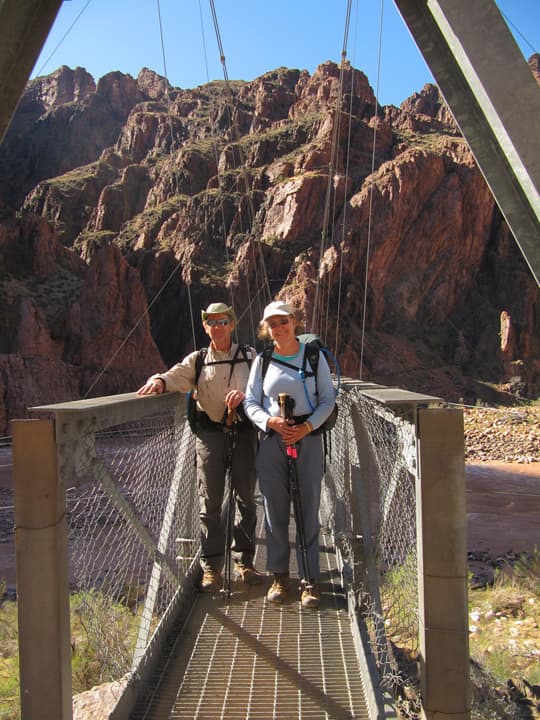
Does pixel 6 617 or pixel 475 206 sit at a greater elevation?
pixel 475 206

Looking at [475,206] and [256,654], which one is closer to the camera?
[256,654]

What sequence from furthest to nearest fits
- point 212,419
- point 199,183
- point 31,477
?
1. point 199,183
2. point 212,419
3. point 31,477

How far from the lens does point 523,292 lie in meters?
40.4

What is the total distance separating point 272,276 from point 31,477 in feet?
113

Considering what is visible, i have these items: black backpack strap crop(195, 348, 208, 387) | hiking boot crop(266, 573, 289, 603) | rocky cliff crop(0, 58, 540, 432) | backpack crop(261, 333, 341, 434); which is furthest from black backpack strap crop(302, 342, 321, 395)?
rocky cliff crop(0, 58, 540, 432)

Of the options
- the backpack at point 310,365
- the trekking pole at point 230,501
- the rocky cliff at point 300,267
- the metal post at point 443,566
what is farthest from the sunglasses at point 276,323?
the rocky cliff at point 300,267

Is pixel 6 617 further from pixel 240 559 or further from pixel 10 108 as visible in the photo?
pixel 10 108

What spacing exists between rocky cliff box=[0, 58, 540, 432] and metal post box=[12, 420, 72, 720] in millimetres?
21371

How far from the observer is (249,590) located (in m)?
2.90

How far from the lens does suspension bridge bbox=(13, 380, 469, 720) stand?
1548 mm

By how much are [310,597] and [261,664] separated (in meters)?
0.44

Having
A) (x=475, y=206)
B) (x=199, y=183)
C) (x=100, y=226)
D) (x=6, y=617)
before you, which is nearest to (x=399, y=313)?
(x=475, y=206)

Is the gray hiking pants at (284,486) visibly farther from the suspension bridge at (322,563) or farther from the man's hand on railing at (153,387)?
the man's hand on railing at (153,387)

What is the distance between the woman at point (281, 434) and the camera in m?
2.56
